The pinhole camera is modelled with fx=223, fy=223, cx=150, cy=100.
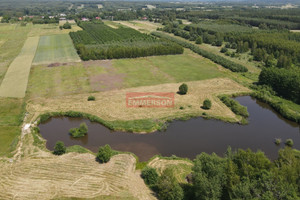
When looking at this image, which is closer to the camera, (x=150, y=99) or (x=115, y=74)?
(x=150, y=99)

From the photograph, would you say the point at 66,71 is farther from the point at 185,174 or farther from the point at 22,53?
the point at 185,174

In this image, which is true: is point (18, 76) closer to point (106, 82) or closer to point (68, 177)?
point (106, 82)

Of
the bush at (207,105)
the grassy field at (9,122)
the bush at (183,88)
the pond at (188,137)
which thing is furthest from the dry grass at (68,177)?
the bush at (183,88)

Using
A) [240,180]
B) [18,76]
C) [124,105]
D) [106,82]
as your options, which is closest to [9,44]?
[18,76]

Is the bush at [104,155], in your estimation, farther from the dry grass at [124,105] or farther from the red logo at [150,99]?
the red logo at [150,99]

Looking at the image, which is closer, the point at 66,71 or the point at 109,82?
the point at 109,82

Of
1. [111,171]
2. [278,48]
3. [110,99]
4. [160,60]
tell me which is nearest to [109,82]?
[110,99]

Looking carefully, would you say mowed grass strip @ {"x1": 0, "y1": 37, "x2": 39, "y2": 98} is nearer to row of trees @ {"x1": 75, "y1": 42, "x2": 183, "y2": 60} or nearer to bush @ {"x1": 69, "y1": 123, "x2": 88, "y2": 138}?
row of trees @ {"x1": 75, "y1": 42, "x2": 183, "y2": 60}
